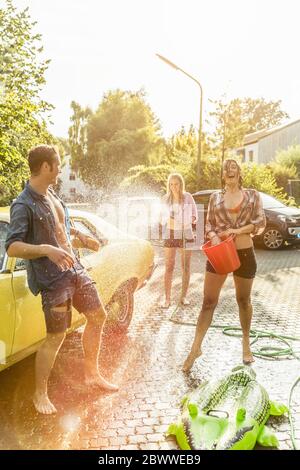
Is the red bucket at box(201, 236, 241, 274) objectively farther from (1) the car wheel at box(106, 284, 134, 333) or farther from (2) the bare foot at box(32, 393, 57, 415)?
(2) the bare foot at box(32, 393, 57, 415)

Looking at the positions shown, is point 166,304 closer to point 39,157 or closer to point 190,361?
point 190,361

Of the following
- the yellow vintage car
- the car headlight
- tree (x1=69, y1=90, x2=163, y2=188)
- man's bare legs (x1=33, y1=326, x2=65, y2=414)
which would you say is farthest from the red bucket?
tree (x1=69, y1=90, x2=163, y2=188)

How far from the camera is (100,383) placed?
14.9ft

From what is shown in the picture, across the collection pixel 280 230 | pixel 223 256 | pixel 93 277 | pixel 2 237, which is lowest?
pixel 280 230

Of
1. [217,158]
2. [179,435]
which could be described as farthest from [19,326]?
[217,158]

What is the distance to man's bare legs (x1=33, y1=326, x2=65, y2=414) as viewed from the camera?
396 centimetres

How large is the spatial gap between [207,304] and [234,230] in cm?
72

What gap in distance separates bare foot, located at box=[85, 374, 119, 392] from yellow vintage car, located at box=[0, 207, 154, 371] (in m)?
0.54

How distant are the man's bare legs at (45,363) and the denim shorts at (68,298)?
0.07 meters

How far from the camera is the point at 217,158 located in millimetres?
21984

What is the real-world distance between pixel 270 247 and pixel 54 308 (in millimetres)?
11005

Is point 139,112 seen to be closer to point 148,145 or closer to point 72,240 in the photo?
point 148,145

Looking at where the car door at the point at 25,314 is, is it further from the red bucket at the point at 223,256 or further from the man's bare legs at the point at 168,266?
the man's bare legs at the point at 168,266

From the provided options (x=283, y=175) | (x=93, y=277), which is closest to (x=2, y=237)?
(x=93, y=277)
